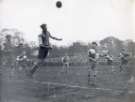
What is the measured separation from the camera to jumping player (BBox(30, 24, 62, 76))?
3355mm

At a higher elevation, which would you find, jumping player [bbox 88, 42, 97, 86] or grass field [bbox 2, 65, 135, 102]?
jumping player [bbox 88, 42, 97, 86]

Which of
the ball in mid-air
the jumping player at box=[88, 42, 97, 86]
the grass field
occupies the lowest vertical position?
the grass field

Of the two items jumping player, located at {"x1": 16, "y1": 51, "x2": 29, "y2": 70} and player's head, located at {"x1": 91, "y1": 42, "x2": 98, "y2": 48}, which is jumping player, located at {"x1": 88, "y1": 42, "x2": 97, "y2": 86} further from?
jumping player, located at {"x1": 16, "y1": 51, "x2": 29, "y2": 70}

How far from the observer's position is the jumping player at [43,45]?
11.0ft

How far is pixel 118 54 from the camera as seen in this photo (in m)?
3.54

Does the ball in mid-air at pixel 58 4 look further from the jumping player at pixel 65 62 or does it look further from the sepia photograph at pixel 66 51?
the jumping player at pixel 65 62

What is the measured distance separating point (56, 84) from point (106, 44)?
0.65 metres

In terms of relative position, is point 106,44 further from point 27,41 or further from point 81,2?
point 27,41

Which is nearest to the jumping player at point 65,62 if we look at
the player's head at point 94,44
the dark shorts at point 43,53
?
the dark shorts at point 43,53

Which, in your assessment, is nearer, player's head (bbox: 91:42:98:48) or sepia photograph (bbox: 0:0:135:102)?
sepia photograph (bbox: 0:0:135:102)

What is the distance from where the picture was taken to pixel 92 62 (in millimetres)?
3471

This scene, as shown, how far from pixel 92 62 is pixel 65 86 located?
14.4 inches

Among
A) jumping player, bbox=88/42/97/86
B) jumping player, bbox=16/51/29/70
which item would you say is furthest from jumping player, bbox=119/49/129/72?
jumping player, bbox=16/51/29/70

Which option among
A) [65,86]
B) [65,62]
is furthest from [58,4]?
[65,86]
